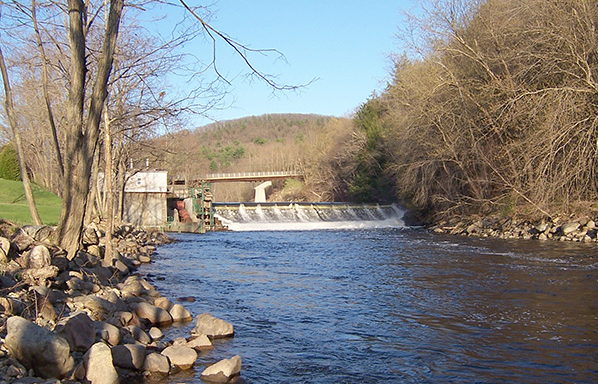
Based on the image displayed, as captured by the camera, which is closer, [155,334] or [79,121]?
[155,334]

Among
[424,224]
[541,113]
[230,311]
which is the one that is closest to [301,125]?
[424,224]

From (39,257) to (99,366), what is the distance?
11.0 ft

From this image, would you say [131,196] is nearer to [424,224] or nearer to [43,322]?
[424,224]

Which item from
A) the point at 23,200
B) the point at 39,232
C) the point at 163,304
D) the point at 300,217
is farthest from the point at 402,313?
the point at 300,217

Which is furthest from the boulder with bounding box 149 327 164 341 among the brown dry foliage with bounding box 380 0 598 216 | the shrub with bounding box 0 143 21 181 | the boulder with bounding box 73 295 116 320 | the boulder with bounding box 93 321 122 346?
the shrub with bounding box 0 143 21 181

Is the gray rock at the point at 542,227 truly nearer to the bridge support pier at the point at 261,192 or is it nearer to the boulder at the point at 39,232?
the boulder at the point at 39,232

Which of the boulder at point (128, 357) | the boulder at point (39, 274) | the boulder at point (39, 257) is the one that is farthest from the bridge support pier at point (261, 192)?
the boulder at point (128, 357)

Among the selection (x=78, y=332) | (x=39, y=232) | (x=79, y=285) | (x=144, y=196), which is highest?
(x=144, y=196)

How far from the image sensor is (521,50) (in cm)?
2042

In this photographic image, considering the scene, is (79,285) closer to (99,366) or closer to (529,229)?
(99,366)

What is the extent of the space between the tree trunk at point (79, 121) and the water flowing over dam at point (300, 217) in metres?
23.3

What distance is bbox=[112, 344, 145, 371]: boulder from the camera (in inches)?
235

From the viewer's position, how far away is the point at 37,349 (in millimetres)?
5066

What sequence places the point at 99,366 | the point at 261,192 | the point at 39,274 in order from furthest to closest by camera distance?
the point at 261,192 → the point at 39,274 → the point at 99,366
